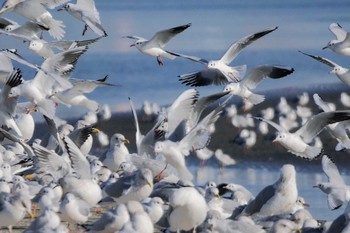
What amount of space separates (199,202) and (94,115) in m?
7.77

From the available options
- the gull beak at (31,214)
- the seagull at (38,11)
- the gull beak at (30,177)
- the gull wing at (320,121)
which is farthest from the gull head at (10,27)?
the gull beak at (31,214)

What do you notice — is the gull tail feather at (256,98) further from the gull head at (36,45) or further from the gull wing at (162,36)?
the gull head at (36,45)

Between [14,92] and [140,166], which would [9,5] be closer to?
[14,92]

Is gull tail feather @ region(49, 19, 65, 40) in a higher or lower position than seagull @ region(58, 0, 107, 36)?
lower

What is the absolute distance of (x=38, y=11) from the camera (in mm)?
12773

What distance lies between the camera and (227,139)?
15.4 m

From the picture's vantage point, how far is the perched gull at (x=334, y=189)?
9625 millimetres

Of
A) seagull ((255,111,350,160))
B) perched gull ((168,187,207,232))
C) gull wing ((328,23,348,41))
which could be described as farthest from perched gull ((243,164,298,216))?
gull wing ((328,23,348,41))

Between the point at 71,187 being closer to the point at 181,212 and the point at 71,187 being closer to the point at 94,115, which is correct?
the point at 181,212

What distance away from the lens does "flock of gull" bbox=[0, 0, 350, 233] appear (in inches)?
321

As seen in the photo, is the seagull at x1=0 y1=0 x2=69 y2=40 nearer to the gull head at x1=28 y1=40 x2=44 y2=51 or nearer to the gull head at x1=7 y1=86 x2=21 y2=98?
the gull head at x1=28 y1=40 x2=44 y2=51

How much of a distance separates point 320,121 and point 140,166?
144cm

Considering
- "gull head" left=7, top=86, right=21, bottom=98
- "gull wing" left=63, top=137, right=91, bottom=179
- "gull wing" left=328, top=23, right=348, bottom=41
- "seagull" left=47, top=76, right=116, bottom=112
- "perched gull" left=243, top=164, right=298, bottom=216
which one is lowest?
"gull wing" left=328, top=23, right=348, bottom=41

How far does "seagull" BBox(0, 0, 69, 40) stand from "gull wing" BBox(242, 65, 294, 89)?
182cm
